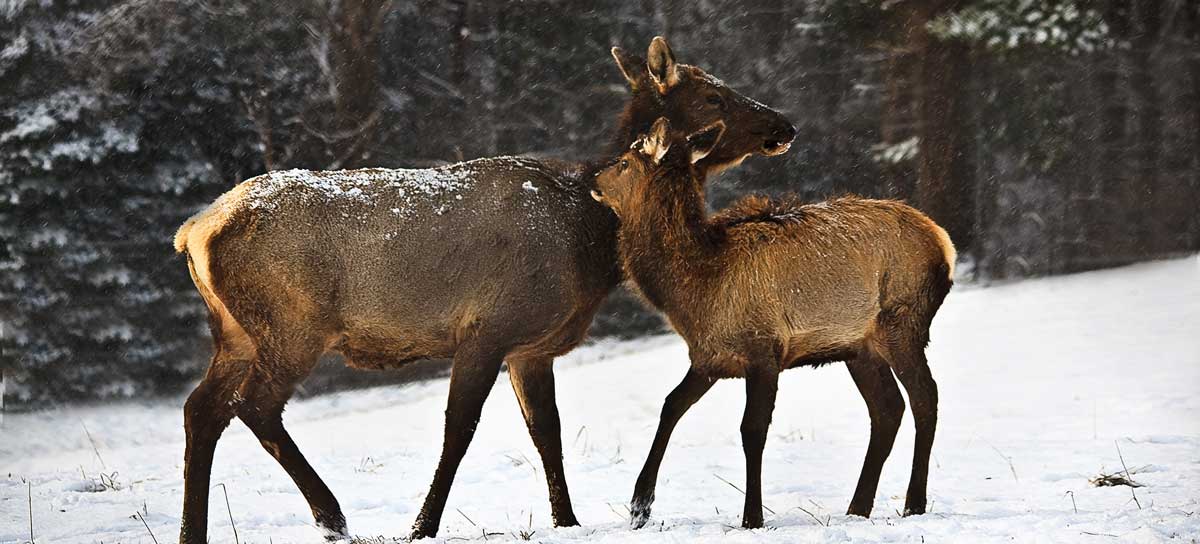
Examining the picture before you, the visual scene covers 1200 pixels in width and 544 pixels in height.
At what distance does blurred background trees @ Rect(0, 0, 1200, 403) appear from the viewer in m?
15.9

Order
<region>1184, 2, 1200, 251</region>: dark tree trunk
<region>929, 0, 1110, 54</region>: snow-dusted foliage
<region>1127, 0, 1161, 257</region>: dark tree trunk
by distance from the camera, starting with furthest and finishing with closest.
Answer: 1. <region>1184, 2, 1200, 251</region>: dark tree trunk
2. <region>1127, 0, 1161, 257</region>: dark tree trunk
3. <region>929, 0, 1110, 54</region>: snow-dusted foliage

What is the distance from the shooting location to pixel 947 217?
58.0ft

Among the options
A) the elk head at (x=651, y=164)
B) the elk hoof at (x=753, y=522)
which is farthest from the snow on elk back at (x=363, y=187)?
the elk hoof at (x=753, y=522)

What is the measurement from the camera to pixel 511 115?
62.2ft

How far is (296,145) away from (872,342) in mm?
12910

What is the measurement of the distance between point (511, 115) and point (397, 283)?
13.1 m

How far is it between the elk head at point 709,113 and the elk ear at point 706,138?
46 millimetres

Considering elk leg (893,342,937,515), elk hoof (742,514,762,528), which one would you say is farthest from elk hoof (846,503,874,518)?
elk hoof (742,514,762,528)

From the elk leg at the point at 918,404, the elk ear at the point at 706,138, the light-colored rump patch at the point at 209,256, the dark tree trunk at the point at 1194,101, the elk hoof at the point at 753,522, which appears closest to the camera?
the elk hoof at the point at 753,522

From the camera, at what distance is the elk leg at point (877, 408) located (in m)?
5.93

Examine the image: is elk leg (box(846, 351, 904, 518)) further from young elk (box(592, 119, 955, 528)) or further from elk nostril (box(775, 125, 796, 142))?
elk nostril (box(775, 125, 796, 142))

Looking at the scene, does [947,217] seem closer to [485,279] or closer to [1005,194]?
[1005,194]

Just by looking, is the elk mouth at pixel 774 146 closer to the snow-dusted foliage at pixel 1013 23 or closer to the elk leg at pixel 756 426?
the elk leg at pixel 756 426

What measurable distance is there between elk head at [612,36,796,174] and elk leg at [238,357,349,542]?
233 centimetres
